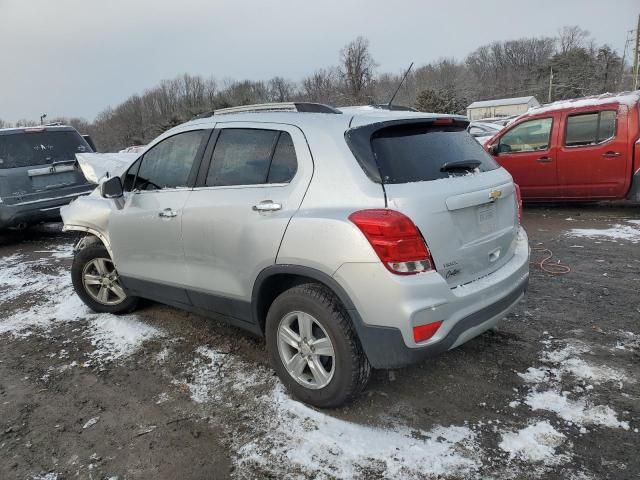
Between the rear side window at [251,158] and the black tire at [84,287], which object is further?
the black tire at [84,287]

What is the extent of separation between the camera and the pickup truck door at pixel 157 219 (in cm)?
364

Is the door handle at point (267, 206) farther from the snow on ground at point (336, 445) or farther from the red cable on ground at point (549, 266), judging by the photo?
the red cable on ground at point (549, 266)

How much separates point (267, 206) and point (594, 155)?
6.38 m

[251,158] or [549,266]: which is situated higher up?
[251,158]

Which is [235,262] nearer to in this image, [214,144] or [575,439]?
[214,144]

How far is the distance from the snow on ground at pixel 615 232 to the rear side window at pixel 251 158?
502 cm

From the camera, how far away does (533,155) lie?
788 centimetres

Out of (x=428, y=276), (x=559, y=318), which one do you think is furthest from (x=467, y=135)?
(x=559, y=318)

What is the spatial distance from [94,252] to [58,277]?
1987 mm

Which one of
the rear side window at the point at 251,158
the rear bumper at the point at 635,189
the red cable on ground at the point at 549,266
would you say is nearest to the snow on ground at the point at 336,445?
the rear side window at the point at 251,158

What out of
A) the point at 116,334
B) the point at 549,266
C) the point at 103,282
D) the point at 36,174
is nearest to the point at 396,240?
the point at 116,334

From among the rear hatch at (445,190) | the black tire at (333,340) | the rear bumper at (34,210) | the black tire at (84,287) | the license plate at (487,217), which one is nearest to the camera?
the rear hatch at (445,190)

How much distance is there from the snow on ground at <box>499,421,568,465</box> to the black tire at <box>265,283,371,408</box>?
2.76ft

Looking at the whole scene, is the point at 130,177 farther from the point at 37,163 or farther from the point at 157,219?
the point at 37,163
